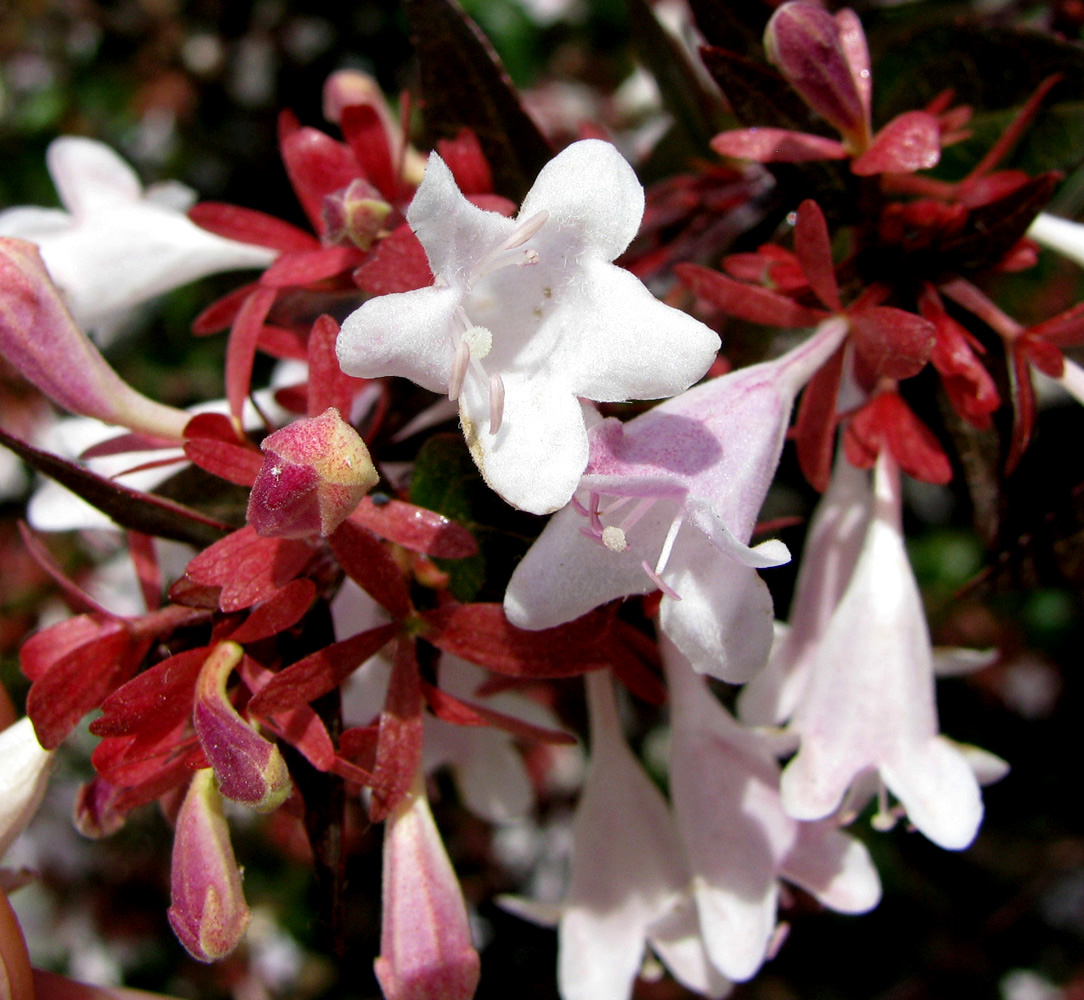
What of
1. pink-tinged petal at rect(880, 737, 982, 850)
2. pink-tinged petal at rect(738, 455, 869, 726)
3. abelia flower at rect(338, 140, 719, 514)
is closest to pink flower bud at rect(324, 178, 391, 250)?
abelia flower at rect(338, 140, 719, 514)

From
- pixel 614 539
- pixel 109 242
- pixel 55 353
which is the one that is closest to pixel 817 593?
pixel 614 539

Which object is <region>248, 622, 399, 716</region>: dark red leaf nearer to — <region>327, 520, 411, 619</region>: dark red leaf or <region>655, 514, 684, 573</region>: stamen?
<region>327, 520, 411, 619</region>: dark red leaf

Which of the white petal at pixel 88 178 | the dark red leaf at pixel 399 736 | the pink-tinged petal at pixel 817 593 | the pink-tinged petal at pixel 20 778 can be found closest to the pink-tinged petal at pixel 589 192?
the dark red leaf at pixel 399 736

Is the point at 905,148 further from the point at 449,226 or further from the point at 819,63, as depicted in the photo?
the point at 449,226

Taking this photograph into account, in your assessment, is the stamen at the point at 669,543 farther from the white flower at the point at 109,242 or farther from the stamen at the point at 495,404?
the white flower at the point at 109,242

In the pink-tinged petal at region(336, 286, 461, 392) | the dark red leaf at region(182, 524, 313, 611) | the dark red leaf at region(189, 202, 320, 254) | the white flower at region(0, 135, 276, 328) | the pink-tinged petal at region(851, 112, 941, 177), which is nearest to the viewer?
the pink-tinged petal at region(336, 286, 461, 392)

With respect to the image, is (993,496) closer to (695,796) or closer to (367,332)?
(695,796)

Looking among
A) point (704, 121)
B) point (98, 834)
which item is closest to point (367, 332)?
point (98, 834)
